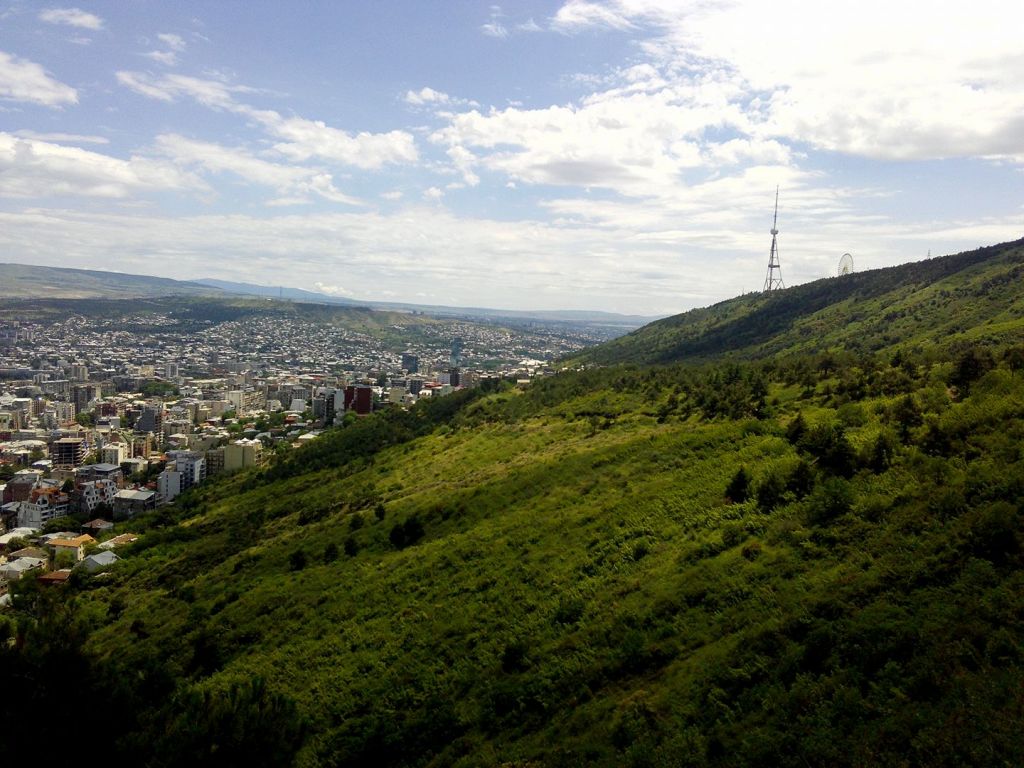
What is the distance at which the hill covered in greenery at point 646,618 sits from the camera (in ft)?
29.8

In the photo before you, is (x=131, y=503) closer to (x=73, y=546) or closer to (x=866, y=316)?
(x=73, y=546)

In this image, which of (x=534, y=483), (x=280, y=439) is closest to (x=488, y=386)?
(x=280, y=439)

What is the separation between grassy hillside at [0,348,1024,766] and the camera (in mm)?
9062

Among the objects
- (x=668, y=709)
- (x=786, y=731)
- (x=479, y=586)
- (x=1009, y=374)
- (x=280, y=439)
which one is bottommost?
(x=280, y=439)

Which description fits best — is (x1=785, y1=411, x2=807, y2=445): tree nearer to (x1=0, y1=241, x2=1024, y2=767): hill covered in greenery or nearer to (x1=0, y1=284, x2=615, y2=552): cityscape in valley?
(x1=0, y1=241, x2=1024, y2=767): hill covered in greenery

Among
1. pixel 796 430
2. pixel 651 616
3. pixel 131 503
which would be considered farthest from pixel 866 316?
pixel 131 503

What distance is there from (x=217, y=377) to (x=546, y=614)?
6181 inches

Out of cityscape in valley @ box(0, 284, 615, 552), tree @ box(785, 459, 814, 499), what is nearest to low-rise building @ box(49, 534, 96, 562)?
cityscape in valley @ box(0, 284, 615, 552)

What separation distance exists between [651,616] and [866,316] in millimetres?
78805

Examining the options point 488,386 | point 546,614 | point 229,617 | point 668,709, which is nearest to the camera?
point 668,709

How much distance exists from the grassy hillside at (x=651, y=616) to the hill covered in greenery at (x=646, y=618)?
0.06 meters

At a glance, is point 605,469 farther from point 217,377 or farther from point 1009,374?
point 217,377

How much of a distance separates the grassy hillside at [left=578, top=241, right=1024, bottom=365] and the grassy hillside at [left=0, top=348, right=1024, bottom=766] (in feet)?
92.1

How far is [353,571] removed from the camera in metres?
23.0
